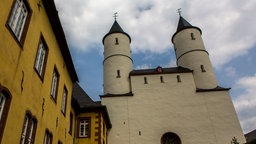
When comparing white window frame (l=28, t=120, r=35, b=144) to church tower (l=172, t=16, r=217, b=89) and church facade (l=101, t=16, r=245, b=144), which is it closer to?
church facade (l=101, t=16, r=245, b=144)

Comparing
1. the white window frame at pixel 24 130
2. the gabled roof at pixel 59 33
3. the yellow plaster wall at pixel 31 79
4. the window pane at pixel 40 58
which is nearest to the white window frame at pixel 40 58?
the window pane at pixel 40 58

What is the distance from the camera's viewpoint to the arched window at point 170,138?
2292cm

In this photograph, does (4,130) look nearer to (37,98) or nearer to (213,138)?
(37,98)

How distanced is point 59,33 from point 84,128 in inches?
344

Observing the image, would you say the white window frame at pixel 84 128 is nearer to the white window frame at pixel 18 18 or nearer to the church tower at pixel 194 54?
the white window frame at pixel 18 18

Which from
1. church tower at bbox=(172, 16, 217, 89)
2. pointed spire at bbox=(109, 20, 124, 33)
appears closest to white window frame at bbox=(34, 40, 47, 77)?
church tower at bbox=(172, 16, 217, 89)

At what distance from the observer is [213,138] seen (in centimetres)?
2247

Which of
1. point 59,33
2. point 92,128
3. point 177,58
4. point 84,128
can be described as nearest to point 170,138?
point 92,128

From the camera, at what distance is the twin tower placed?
A: 1046 inches

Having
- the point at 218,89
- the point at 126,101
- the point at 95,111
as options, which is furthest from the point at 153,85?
the point at 95,111

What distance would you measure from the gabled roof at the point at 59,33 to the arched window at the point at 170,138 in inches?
459

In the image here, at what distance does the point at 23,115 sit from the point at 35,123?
1.27 m

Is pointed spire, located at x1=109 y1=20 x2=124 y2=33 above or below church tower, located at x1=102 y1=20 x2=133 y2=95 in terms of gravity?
above

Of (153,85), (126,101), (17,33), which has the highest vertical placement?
(153,85)
